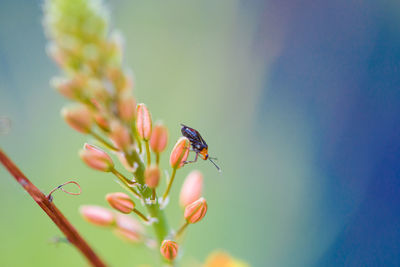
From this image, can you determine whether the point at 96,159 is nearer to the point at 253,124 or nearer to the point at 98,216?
the point at 98,216

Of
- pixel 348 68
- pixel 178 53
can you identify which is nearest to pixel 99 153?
pixel 348 68

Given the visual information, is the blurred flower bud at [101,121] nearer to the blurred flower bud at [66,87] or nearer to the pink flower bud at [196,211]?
the blurred flower bud at [66,87]

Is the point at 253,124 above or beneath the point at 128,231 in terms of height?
above

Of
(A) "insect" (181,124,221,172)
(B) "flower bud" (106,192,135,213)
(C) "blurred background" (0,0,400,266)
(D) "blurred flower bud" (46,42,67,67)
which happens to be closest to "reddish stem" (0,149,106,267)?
(B) "flower bud" (106,192,135,213)

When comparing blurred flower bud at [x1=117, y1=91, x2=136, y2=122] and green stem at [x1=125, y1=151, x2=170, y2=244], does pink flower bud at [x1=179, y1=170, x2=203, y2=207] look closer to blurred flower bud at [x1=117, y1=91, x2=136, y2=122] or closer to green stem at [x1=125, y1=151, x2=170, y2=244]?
green stem at [x1=125, y1=151, x2=170, y2=244]

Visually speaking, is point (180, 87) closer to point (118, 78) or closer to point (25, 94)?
point (25, 94)

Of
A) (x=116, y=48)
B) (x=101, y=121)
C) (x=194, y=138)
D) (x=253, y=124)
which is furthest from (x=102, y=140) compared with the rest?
(x=253, y=124)
